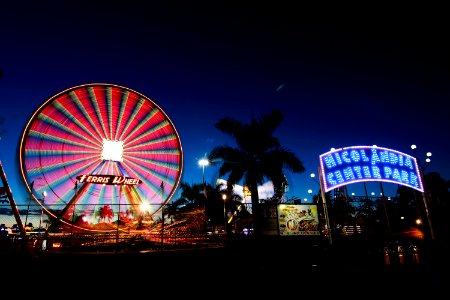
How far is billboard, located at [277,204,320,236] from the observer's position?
12.7 m

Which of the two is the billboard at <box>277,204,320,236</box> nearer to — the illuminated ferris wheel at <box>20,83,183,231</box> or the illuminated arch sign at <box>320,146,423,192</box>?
the illuminated arch sign at <box>320,146,423,192</box>

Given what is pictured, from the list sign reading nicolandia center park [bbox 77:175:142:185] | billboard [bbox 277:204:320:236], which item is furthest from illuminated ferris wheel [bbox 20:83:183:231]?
billboard [bbox 277:204:320:236]

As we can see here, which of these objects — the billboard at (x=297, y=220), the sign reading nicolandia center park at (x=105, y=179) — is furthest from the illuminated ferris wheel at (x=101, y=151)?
the billboard at (x=297, y=220)

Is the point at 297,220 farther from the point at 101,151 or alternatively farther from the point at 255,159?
the point at 101,151

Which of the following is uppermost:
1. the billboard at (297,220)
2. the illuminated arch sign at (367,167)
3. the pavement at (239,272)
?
the illuminated arch sign at (367,167)

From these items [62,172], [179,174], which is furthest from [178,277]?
[62,172]

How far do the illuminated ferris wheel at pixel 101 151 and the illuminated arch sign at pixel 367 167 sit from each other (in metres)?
7.45

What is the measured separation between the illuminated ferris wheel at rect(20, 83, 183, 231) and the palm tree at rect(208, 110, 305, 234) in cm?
270

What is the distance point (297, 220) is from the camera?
1289cm

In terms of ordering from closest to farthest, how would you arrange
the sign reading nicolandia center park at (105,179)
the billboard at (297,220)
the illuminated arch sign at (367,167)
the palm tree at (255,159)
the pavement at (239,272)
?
the pavement at (239,272), the illuminated arch sign at (367,167), the billboard at (297,220), the sign reading nicolandia center park at (105,179), the palm tree at (255,159)

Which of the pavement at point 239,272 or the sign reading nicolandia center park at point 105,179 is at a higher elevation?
the sign reading nicolandia center park at point 105,179

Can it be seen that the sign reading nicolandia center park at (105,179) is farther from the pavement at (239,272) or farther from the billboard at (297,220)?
the billboard at (297,220)

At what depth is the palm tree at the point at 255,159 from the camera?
16.3 meters

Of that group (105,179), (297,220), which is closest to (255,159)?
(297,220)
